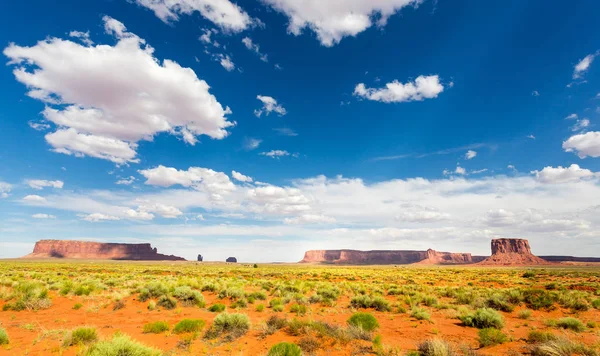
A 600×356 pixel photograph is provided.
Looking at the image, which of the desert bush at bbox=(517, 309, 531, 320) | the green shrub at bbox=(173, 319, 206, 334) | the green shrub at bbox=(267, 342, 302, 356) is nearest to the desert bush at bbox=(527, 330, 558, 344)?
the desert bush at bbox=(517, 309, 531, 320)

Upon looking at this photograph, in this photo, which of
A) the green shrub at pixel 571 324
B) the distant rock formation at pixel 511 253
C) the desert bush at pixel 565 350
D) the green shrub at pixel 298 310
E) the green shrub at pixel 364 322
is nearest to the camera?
the desert bush at pixel 565 350

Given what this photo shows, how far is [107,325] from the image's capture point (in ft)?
42.7

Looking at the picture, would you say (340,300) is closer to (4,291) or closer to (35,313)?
(35,313)

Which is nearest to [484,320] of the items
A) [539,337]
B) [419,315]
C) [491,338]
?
[539,337]

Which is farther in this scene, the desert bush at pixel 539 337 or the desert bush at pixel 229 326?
the desert bush at pixel 229 326

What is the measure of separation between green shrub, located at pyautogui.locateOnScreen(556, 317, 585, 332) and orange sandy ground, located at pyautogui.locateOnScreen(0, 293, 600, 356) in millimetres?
334

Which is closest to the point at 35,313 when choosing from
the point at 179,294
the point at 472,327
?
the point at 179,294

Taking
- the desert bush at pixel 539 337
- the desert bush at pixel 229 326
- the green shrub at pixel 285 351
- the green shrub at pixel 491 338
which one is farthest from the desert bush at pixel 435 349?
the desert bush at pixel 229 326

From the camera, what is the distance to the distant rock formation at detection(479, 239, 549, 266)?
161375 mm

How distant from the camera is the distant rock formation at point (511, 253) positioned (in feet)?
529

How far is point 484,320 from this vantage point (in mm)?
13188

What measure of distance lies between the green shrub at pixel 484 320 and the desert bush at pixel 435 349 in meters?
5.90

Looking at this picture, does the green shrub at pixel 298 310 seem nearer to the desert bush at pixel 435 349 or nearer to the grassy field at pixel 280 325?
the grassy field at pixel 280 325

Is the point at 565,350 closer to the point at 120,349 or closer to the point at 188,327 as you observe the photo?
the point at 120,349
